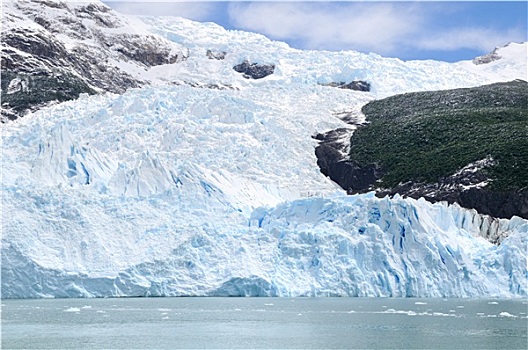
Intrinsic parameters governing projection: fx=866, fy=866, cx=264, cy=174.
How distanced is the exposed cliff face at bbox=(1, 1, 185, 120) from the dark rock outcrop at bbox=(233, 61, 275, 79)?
7655 millimetres

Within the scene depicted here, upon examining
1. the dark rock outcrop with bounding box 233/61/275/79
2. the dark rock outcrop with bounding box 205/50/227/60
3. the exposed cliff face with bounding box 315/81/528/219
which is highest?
the dark rock outcrop with bounding box 205/50/227/60

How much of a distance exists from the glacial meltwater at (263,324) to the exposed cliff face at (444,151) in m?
14.8

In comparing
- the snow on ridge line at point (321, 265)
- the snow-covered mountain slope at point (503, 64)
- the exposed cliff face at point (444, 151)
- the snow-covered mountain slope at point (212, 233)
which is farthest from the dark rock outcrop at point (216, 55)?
the snow on ridge line at point (321, 265)

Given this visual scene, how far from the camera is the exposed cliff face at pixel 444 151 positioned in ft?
152

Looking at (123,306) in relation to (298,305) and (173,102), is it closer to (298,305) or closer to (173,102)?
(298,305)

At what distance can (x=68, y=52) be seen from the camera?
8119 cm

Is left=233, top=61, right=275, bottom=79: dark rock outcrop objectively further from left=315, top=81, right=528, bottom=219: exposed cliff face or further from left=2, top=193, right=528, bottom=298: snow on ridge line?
left=2, top=193, right=528, bottom=298: snow on ridge line

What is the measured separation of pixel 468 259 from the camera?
106ft

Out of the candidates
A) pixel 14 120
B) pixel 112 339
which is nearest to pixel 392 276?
pixel 112 339

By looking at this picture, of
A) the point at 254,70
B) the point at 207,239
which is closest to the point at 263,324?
the point at 207,239

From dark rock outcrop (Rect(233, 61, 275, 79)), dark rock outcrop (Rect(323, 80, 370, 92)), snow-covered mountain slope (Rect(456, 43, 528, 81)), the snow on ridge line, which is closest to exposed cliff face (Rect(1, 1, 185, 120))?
dark rock outcrop (Rect(233, 61, 275, 79))

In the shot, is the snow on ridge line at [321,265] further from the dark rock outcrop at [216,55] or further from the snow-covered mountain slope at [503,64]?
the dark rock outcrop at [216,55]

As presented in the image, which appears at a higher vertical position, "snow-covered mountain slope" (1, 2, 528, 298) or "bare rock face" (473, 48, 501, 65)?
"bare rock face" (473, 48, 501, 65)

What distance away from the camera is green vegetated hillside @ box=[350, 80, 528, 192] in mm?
48625
